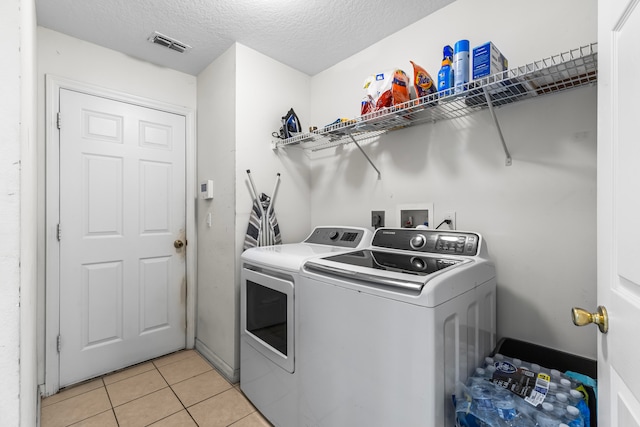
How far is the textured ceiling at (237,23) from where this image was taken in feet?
5.53

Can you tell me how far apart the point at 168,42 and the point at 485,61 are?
2.01 m

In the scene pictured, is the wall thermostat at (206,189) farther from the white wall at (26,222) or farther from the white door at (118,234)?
the white wall at (26,222)

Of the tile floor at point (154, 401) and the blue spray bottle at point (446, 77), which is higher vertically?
the blue spray bottle at point (446, 77)

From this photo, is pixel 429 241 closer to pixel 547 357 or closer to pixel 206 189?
pixel 547 357

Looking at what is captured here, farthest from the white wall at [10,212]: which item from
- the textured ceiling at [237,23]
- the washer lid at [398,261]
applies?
the textured ceiling at [237,23]

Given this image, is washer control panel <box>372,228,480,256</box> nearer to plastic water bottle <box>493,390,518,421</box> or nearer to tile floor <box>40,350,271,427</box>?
plastic water bottle <box>493,390,518,421</box>

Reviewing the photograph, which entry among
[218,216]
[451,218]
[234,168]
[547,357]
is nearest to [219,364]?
[218,216]

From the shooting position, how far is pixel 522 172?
1.41 m

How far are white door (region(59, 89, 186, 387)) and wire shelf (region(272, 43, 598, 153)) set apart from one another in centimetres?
134

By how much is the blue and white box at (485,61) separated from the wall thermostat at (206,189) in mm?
1856

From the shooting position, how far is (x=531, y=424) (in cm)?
93

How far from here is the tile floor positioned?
1644 millimetres

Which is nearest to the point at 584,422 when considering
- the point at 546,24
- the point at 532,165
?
the point at 532,165

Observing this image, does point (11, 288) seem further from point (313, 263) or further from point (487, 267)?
point (487, 267)
